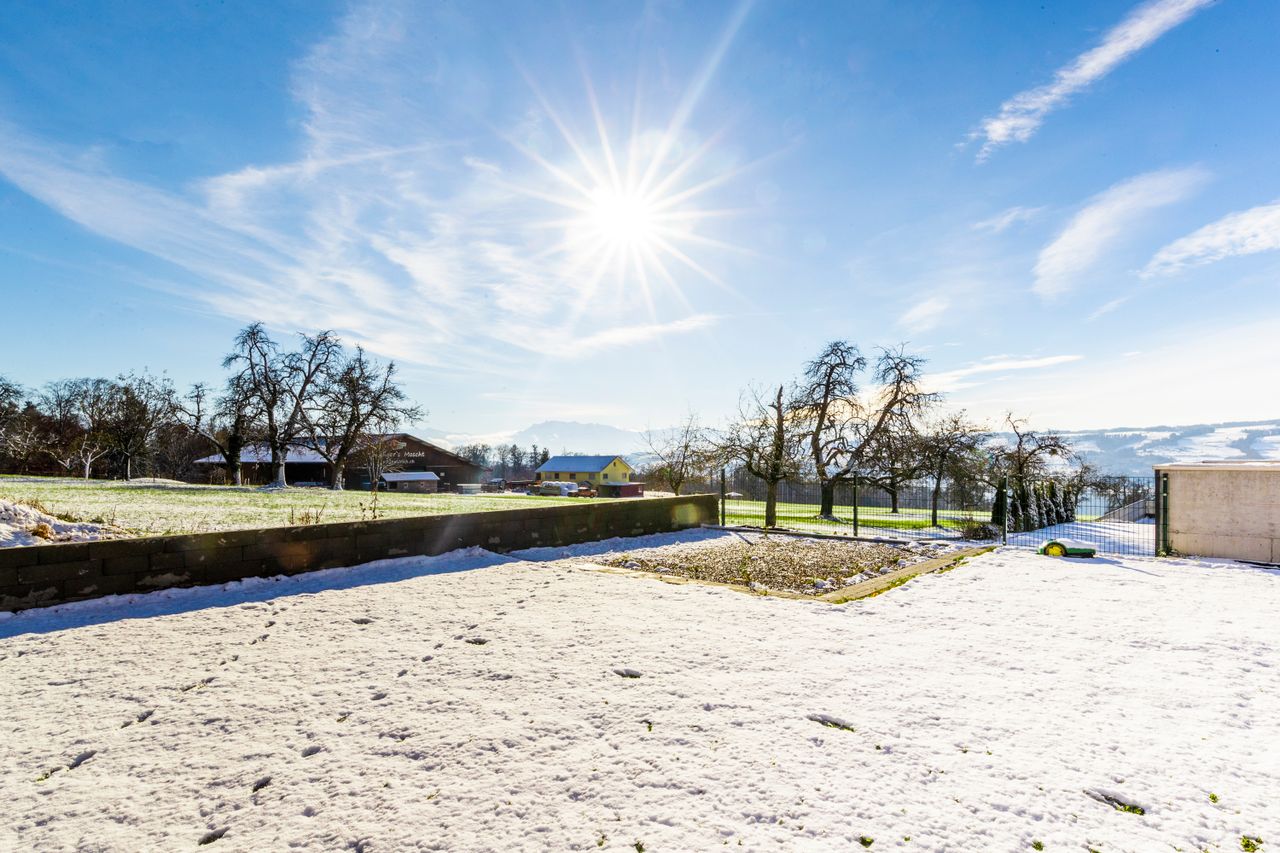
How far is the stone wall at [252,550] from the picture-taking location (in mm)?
5645

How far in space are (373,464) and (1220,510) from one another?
42910 millimetres

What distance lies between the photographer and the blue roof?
76.4 m

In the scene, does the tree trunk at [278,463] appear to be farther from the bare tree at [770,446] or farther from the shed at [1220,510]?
the shed at [1220,510]

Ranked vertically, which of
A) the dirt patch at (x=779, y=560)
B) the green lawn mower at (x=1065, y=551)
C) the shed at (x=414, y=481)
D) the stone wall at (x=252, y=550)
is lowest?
the shed at (x=414, y=481)

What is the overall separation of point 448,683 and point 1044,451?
90.6 ft

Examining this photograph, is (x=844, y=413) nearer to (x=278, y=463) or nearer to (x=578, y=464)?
(x=278, y=463)

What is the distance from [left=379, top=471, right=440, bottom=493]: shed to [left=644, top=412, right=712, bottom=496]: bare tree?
1329 inches

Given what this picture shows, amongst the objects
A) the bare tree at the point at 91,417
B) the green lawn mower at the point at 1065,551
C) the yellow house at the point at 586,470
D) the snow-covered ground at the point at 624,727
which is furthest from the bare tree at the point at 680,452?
the yellow house at the point at 586,470

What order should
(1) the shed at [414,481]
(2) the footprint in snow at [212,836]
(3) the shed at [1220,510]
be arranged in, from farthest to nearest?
(1) the shed at [414,481]
(3) the shed at [1220,510]
(2) the footprint in snow at [212,836]

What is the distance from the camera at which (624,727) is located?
3484mm

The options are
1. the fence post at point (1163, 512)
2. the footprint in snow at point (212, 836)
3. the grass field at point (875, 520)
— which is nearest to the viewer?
the footprint in snow at point (212, 836)

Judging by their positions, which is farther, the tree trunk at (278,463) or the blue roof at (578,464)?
the blue roof at (578,464)

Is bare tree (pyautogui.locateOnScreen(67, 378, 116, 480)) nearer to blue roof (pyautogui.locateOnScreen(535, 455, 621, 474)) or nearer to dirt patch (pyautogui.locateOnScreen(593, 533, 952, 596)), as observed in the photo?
dirt patch (pyautogui.locateOnScreen(593, 533, 952, 596))

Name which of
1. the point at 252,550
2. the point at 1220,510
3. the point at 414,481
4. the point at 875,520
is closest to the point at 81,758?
the point at 252,550
